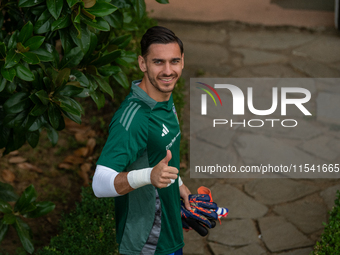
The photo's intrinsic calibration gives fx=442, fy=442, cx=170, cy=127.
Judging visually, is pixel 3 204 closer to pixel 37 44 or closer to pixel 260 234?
pixel 37 44

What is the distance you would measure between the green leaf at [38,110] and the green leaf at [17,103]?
0.11m

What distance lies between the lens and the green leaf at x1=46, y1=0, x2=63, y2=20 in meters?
2.47

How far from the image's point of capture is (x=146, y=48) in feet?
8.34

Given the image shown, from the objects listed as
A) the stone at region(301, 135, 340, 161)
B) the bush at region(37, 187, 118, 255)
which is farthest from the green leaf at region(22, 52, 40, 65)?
the stone at region(301, 135, 340, 161)

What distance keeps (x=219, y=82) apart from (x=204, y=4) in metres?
2.58

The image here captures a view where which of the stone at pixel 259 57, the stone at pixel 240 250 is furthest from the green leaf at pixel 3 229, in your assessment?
the stone at pixel 259 57

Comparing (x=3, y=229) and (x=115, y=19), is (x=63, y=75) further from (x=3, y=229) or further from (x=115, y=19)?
(x=3, y=229)

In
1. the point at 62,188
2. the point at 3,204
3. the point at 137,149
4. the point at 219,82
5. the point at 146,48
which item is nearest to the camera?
the point at 137,149

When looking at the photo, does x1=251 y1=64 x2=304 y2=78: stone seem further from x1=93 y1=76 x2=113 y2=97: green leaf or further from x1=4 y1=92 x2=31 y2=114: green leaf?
x1=4 y1=92 x2=31 y2=114: green leaf

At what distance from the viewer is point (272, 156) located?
18.0 ft

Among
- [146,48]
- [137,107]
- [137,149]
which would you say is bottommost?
[137,149]

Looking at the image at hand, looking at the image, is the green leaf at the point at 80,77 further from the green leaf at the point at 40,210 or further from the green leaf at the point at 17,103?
the green leaf at the point at 40,210

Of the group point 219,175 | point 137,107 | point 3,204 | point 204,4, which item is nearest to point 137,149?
point 137,107

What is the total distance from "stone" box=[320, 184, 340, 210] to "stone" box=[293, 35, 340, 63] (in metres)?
3.16
